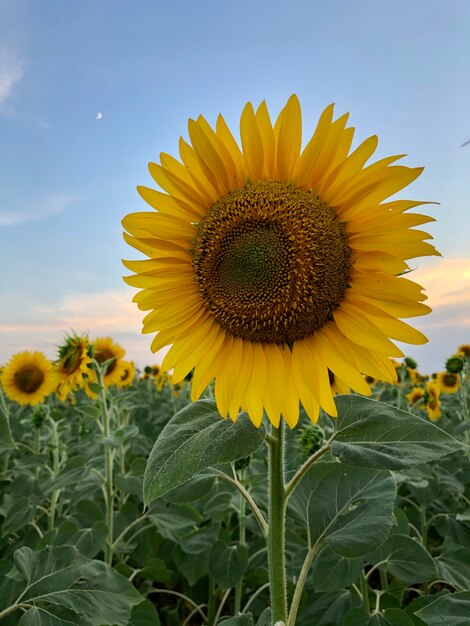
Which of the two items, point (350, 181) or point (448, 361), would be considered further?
point (448, 361)

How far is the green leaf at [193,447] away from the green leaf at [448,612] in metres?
0.62

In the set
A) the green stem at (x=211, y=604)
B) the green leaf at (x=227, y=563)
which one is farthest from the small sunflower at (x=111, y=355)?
the green leaf at (x=227, y=563)

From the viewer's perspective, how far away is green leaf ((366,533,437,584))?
2264mm

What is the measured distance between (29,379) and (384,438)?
541 cm

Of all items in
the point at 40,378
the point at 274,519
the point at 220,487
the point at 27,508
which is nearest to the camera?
the point at 274,519

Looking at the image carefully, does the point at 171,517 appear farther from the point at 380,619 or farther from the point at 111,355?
the point at 111,355

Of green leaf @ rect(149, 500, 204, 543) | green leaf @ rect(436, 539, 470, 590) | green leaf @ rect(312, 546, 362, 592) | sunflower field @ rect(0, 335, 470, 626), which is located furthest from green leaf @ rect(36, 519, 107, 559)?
green leaf @ rect(436, 539, 470, 590)

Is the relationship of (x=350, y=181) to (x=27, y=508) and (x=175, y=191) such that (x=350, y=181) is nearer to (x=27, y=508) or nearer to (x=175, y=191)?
(x=175, y=191)

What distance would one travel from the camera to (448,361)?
6.55m

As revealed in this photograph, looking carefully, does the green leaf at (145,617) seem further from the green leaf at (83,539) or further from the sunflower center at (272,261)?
the sunflower center at (272,261)

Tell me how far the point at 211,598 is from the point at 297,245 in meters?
2.29

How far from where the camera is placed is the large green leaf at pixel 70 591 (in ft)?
5.80

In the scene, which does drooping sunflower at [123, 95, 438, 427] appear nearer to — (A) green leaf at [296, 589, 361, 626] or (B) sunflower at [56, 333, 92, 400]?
(A) green leaf at [296, 589, 361, 626]

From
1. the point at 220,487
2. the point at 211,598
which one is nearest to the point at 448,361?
the point at 220,487
